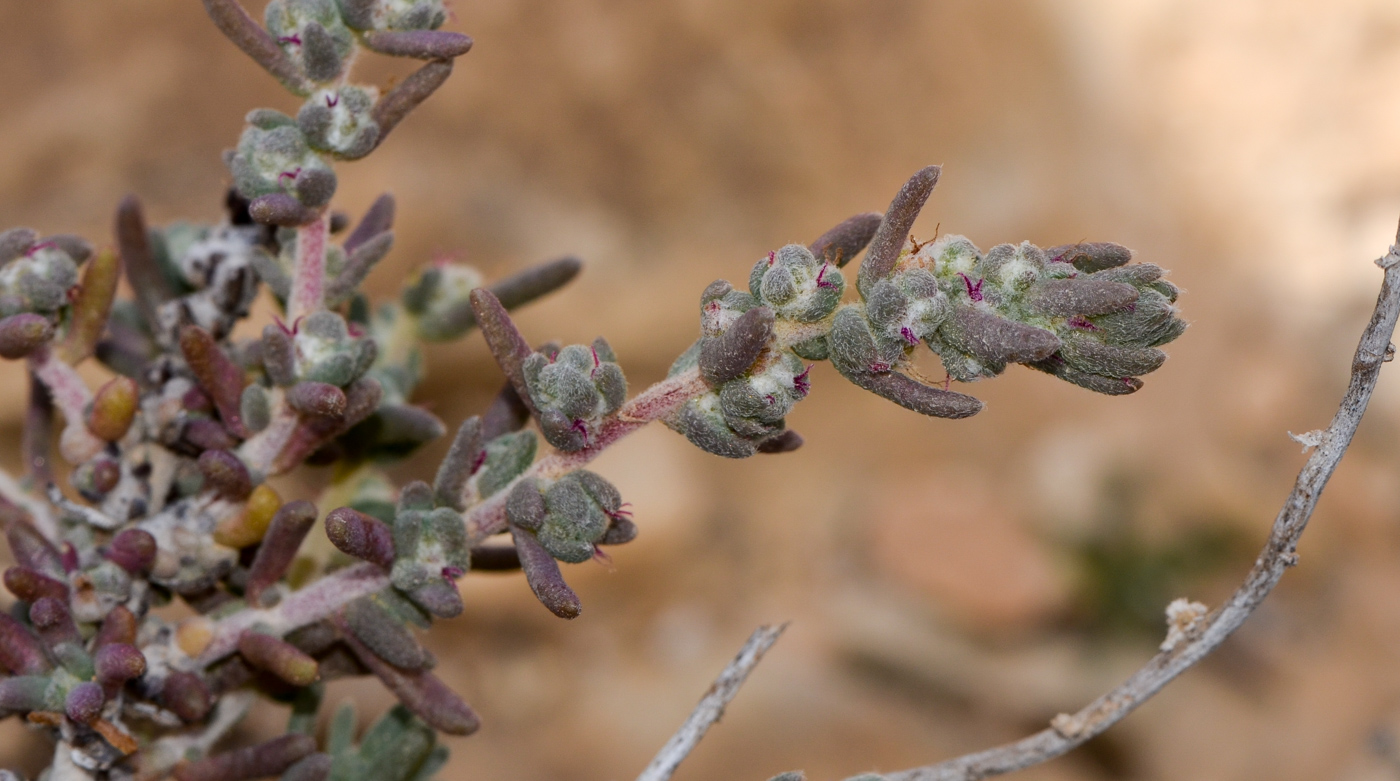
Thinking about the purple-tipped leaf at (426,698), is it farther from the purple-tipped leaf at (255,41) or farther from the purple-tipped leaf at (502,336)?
the purple-tipped leaf at (255,41)

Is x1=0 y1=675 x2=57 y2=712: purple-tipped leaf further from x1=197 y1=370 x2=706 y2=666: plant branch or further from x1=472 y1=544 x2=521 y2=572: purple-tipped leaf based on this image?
x1=472 y1=544 x2=521 y2=572: purple-tipped leaf

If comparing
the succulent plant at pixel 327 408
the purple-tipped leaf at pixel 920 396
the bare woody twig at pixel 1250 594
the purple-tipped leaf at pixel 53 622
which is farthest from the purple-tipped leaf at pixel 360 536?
the bare woody twig at pixel 1250 594

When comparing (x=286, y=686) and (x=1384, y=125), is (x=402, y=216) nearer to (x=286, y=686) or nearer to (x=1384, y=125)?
(x=286, y=686)

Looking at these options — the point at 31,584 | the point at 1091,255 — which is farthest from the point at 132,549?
the point at 1091,255

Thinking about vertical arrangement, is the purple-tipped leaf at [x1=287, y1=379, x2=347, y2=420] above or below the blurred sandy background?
below

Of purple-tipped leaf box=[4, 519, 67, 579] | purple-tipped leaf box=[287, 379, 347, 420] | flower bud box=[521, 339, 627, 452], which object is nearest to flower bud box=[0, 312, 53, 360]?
purple-tipped leaf box=[4, 519, 67, 579]

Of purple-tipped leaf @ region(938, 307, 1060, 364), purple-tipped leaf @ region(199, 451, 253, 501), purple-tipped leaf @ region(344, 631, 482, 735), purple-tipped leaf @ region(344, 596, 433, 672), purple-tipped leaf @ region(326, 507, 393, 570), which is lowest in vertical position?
purple-tipped leaf @ region(344, 631, 482, 735)

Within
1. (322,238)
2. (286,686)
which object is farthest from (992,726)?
(322,238)
